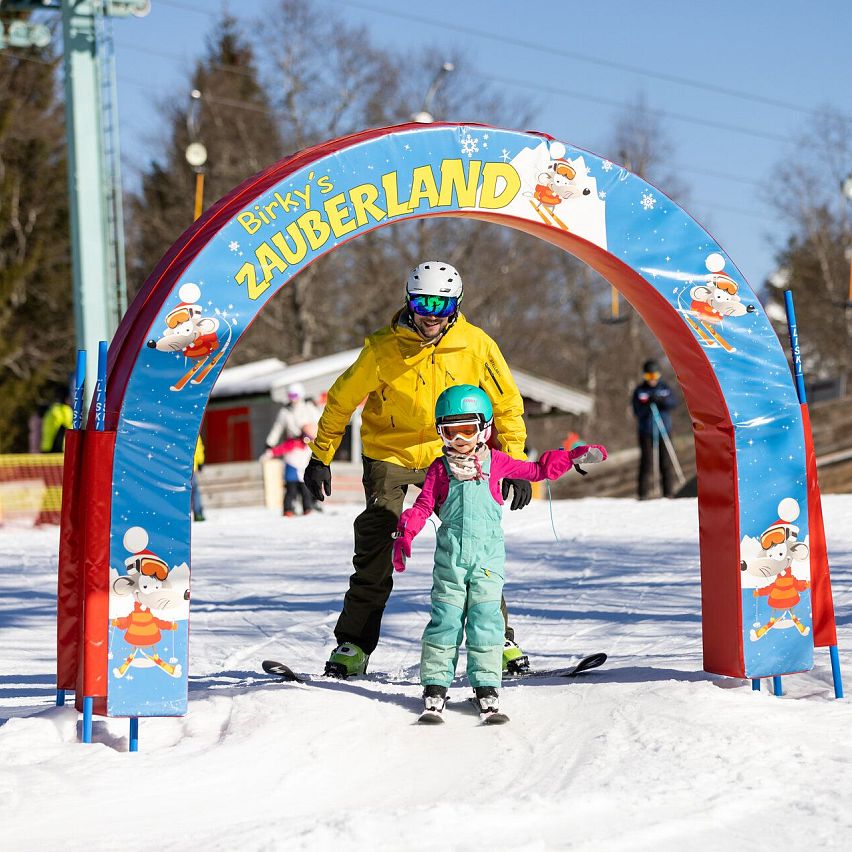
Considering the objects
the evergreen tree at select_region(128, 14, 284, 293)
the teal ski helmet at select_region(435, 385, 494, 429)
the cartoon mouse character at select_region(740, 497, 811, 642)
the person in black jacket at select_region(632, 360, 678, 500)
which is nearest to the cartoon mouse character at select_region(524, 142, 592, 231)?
the teal ski helmet at select_region(435, 385, 494, 429)

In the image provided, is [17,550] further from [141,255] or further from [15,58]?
[141,255]

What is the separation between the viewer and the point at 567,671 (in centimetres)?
604

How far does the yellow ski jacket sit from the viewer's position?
18.8ft

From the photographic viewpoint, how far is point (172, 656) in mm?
4953

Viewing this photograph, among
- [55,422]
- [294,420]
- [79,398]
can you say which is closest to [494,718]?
[79,398]

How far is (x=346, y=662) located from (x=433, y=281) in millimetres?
1858

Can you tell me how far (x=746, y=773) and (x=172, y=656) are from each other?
7.18ft

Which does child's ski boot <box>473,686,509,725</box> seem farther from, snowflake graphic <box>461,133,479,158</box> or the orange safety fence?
the orange safety fence

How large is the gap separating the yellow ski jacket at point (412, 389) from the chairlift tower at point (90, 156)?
43.7 ft

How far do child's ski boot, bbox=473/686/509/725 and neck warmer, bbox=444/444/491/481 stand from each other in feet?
2.80

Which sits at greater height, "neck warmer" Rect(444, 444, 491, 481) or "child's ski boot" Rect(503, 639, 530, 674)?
"neck warmer" Rect(444, 444, 491, 481)

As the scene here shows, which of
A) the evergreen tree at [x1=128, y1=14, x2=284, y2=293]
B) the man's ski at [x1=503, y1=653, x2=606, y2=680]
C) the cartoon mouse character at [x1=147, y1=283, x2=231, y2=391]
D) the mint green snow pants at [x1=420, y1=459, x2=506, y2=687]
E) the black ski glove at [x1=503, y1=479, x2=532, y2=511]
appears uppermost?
the evergreen tree at [x1=128, y1=14, x2=284, y2=293]

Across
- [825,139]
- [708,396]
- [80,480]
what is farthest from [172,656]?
[825,139]

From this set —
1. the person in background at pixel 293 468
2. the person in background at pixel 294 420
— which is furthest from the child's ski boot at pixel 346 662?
the person in background at pixel 294 420
